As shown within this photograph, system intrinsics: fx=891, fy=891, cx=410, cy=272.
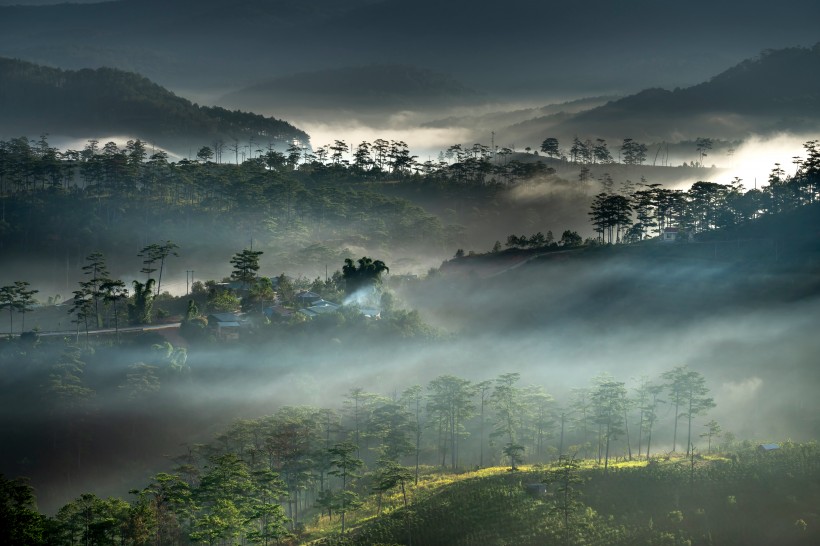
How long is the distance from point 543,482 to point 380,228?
126 m

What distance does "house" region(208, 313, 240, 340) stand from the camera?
4513 inches

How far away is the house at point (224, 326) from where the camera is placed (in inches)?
4513

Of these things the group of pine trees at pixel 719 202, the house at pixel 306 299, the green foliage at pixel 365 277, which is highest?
the group of pine trees at pixel 719 202

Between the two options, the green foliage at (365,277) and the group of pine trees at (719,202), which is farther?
the group of pine trees at (719,202)

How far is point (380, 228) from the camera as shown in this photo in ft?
621

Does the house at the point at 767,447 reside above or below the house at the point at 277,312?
below

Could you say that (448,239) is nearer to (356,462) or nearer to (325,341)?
(325,341)

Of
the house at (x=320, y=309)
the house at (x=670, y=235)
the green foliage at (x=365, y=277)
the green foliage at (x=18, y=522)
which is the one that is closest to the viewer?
the green foliage at (x=18, y=522)

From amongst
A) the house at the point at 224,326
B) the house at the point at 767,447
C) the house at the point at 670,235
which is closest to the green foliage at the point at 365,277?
the house at the point at 224,326

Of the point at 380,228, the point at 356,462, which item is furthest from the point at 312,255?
the point at 356,462

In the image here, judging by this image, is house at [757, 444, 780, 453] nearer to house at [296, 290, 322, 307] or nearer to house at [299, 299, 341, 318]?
house at [299, 299, 341, 318]

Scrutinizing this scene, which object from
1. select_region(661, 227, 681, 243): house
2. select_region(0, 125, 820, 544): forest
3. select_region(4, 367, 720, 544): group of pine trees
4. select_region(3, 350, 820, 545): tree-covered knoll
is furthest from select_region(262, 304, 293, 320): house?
select_region(661, 227, 681, 243): house

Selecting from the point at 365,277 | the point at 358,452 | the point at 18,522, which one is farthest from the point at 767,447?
the point at 365,277

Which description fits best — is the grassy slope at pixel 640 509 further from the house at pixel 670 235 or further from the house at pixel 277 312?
the house at pixel 670 235
